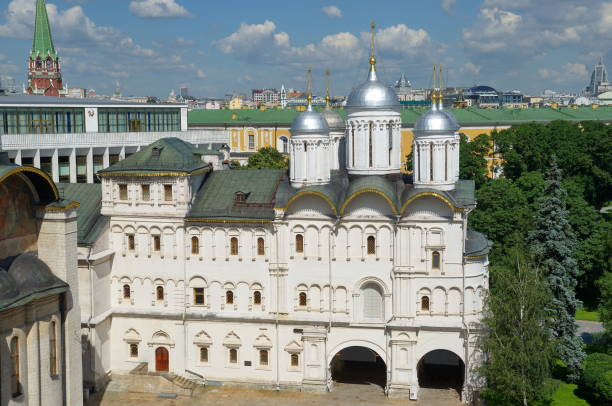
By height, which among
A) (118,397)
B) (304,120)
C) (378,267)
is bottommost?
(118,397)

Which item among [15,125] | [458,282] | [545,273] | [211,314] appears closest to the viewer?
[458,282]

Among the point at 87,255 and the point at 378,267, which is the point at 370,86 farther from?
the point at 87,255

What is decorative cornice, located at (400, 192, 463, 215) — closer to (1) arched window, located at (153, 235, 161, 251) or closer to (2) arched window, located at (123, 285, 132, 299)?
(1) arched window, located at (153, 235, 161, 251)

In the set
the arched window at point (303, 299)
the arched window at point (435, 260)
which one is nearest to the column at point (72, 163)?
the arched window at point (303, 299)

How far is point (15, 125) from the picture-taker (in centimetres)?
6050

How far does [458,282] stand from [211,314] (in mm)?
13201

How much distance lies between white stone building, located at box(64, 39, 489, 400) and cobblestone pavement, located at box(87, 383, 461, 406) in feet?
2.26

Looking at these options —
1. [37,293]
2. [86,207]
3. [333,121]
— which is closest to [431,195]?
[333,121]

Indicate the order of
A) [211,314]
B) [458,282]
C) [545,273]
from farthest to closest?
[545,273] → [211,314] → [458,282]

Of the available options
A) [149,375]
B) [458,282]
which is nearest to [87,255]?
[149,375]

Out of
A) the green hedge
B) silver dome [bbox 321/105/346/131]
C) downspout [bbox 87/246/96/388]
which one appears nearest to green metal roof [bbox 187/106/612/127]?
silver dome [bbox 321/105/346/131]

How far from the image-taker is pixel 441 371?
139ft

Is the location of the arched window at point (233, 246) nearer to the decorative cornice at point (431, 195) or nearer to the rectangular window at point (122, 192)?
the rectangular window at point (122, 192)

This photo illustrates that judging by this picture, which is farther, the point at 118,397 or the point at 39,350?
the point at 118,397
